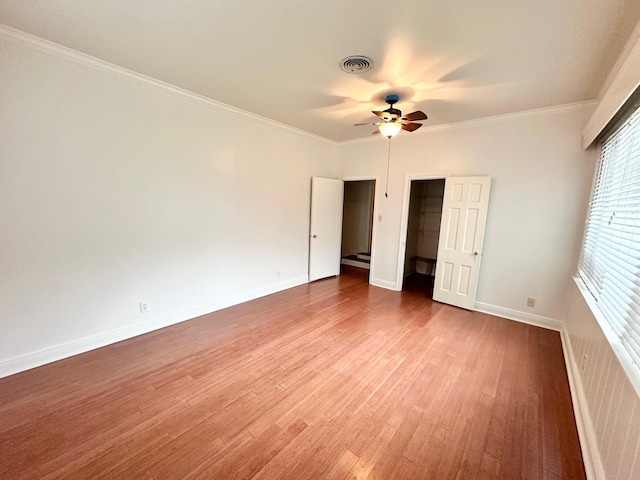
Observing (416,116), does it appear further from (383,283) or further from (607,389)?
(383,283)

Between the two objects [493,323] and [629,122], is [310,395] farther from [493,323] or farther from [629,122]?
[629,122]

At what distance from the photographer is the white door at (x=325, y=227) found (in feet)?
16.1

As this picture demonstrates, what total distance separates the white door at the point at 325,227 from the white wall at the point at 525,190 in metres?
1.70

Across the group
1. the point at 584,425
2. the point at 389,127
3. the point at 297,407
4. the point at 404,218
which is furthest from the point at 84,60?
the point at 584,425

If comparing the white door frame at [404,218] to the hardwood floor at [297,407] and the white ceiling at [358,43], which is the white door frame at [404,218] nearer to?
the white ceiling at [358,43]

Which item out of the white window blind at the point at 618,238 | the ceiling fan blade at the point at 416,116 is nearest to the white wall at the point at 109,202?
→ the ceiling fan blade at the point at 416,116

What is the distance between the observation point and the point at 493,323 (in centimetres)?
348

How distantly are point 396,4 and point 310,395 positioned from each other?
2.83 metres

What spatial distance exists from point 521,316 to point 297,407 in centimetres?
332

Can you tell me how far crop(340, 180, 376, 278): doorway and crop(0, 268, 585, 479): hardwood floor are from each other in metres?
3.98

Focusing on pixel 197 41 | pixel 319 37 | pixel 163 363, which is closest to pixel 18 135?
pixel 197 41

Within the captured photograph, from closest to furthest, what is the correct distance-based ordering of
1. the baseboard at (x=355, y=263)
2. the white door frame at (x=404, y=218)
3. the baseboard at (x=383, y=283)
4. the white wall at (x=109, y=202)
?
the white wall at (x=109, y=202) → the white door frame at (x=404, y=218) → the baseboard at (x=383, y=283) → the baseboard at (x=355, y=263)

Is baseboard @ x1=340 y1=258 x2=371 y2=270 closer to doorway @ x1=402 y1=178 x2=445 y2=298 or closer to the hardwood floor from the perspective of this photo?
doorway @ x1=402 y1=178 x2=445 y2=298

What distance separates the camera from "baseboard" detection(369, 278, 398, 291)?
4.79m
